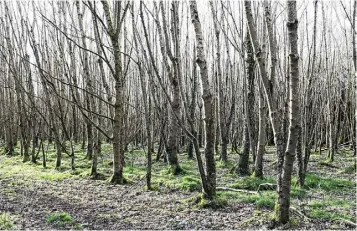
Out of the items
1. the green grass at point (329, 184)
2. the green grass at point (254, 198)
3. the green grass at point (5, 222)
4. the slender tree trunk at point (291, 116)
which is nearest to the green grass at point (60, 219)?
the green grass at point (5, 222)

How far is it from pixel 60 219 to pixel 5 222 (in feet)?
2.47

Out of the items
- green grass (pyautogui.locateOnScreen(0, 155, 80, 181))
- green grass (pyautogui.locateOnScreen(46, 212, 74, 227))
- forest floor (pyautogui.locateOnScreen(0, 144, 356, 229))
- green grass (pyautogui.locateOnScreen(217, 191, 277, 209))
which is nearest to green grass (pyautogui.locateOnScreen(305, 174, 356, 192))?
forest floor (pyautogui.locateOnScreen(0, 144, 356, 229))

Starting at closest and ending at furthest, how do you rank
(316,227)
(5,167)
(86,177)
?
(316,227)
(86,177)
(5,167)

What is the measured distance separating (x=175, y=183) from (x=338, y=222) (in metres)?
3.54

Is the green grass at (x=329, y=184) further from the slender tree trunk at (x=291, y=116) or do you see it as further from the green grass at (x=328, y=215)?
the slender tree trunk at (x=291, y=116)

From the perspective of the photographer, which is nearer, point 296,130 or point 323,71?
point 296,130

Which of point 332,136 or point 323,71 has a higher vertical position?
point 323,71

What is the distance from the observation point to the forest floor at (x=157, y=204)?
180 inches

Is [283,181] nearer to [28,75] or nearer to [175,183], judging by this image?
[175,183]

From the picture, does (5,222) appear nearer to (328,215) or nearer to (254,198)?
(254,198)

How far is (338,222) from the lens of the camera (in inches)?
173

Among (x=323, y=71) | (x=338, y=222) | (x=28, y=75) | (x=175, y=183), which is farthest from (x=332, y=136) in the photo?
(x=28, y=75)

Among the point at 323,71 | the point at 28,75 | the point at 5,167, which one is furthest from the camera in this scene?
the point at 323,71

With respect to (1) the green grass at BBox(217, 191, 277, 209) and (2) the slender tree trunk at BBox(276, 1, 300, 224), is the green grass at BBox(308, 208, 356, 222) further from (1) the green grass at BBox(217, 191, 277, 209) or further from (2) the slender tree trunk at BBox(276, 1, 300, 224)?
(2) the slender tree trunk at BBox(276, 1, 300, 224)
